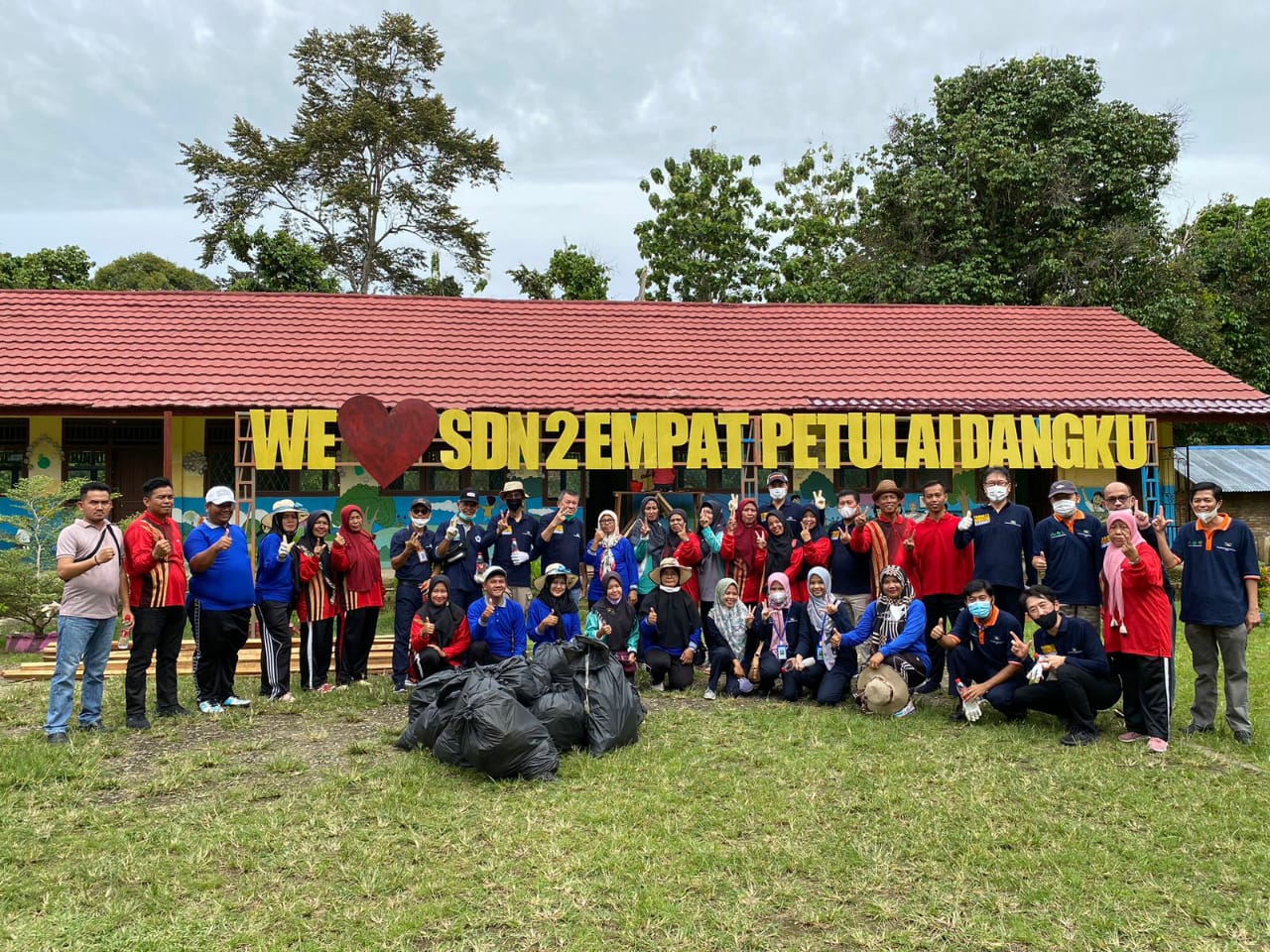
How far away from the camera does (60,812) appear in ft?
15.3

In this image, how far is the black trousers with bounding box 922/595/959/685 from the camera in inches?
292

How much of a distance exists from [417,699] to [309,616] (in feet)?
6.58

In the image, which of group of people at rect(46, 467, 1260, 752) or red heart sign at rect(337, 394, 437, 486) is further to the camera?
red heart sign at rect(337, 394, 437, 486)

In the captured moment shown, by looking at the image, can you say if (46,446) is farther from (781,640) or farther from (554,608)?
(781,640)

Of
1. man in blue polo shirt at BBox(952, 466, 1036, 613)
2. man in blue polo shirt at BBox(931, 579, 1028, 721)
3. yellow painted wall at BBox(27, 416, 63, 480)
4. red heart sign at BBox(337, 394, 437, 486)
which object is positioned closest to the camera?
man in blue polo shirt at BBox(931, 579, 1028, 721)

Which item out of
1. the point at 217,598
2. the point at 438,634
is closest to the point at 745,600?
the point at 438,634

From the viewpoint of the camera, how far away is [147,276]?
1147 inches

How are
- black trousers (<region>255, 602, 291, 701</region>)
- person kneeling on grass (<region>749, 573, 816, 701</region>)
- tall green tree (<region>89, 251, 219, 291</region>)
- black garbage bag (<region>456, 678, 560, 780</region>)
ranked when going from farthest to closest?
tall green tree (<region>89, 251, 219, 291</region>)
person kneeling on grass (<region>749, 573, 816, 701</region>)
black trousers (<region>255, 602, 291, 701</region>)
black garbage bag (<region>456, 678, 560, 780</region>)

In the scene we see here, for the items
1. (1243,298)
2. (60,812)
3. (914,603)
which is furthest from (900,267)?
(60,812)

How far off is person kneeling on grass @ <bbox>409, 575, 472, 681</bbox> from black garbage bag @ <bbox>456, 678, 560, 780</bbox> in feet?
6.00

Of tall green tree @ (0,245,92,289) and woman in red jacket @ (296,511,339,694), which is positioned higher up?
tall green tree @ (0,245,92,289)

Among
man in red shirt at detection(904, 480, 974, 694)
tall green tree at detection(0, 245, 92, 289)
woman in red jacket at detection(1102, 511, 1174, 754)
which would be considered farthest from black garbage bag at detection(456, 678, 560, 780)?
tall green tree at detection(0, 245, 92, 289)

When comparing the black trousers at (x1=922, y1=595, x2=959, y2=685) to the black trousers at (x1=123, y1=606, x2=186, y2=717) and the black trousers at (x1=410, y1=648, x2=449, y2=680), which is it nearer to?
the black trousers at (x1=410, y1=648, x2=449, y2=680)

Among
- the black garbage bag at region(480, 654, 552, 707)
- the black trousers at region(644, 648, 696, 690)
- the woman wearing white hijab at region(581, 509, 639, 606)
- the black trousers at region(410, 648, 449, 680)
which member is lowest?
the black trousers at region(644, 648, 696, 690)
